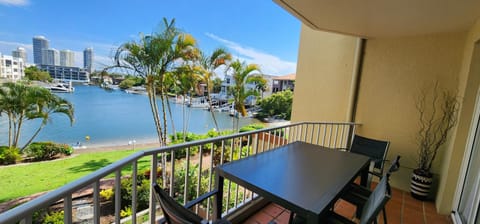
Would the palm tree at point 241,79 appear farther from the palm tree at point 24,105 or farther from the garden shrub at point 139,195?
the palm tree at point 24,105

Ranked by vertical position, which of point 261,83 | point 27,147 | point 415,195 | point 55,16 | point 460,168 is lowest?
point 27,147

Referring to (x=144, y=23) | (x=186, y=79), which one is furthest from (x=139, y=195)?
(x=144, y=23)

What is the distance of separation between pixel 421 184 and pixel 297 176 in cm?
247

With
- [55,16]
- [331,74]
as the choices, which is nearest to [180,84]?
[331,74]

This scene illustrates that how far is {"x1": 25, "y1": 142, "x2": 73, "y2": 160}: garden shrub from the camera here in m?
9.97

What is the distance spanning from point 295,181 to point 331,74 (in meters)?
3.28

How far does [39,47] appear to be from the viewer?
1416 cm

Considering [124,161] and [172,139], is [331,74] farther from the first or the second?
[172,139]

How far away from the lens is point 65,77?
37.4 ft

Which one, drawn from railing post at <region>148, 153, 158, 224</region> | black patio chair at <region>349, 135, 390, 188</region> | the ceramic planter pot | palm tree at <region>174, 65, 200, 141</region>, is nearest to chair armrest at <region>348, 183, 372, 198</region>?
black patio chair at <region>349, 135, 390, 188</region>

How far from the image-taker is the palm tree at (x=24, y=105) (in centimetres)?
823

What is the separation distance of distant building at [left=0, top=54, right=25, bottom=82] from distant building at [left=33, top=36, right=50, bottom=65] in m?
0.90

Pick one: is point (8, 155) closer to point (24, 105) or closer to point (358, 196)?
point (24, 105)

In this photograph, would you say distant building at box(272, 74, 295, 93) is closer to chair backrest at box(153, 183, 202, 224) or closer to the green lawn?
the green lawn
